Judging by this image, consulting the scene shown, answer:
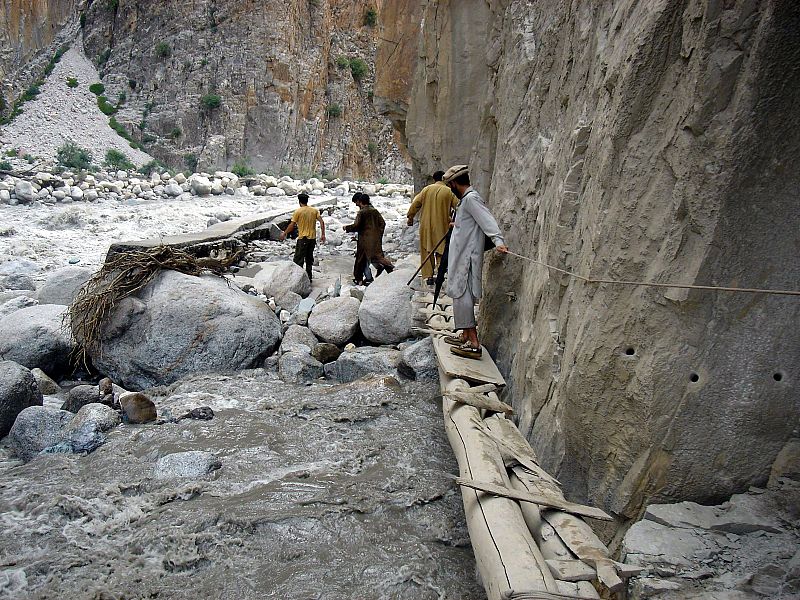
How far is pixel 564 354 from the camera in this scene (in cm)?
331

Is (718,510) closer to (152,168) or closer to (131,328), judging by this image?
(131,328)

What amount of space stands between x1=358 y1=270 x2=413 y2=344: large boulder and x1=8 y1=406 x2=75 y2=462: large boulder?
309 cm

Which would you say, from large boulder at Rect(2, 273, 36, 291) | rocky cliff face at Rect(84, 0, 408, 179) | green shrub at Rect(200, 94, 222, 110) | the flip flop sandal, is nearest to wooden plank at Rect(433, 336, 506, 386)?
the flip flop sandal

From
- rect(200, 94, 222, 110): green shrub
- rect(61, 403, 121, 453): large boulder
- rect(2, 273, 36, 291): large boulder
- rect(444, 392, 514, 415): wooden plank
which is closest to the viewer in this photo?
rect(444, 392, 514, 415): wooden plank

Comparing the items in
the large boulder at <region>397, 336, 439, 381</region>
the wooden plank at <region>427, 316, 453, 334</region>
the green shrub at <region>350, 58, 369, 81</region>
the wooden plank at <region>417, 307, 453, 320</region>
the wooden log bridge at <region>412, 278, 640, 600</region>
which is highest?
the green shrub at <region>350, 58, 369, 81</region>

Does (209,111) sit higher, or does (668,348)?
(209,111)

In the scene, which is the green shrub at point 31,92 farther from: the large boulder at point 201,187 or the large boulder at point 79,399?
the large boulder at point 79,399

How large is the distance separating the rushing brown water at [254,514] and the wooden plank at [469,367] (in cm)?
55

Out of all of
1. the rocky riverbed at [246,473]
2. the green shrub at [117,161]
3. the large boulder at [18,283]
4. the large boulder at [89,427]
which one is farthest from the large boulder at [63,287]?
the green shrub at [117,161]

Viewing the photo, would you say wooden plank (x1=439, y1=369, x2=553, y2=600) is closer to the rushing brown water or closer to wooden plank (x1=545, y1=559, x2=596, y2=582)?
wooden plank (x1=545, y1=559, x2=596, y2=582)

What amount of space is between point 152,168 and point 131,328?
61.2ft

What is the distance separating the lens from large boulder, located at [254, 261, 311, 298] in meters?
8.50

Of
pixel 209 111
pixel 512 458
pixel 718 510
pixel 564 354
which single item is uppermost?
pixel 209 111

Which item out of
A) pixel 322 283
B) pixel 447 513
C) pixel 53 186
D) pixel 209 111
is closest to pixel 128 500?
pixel 447 513
